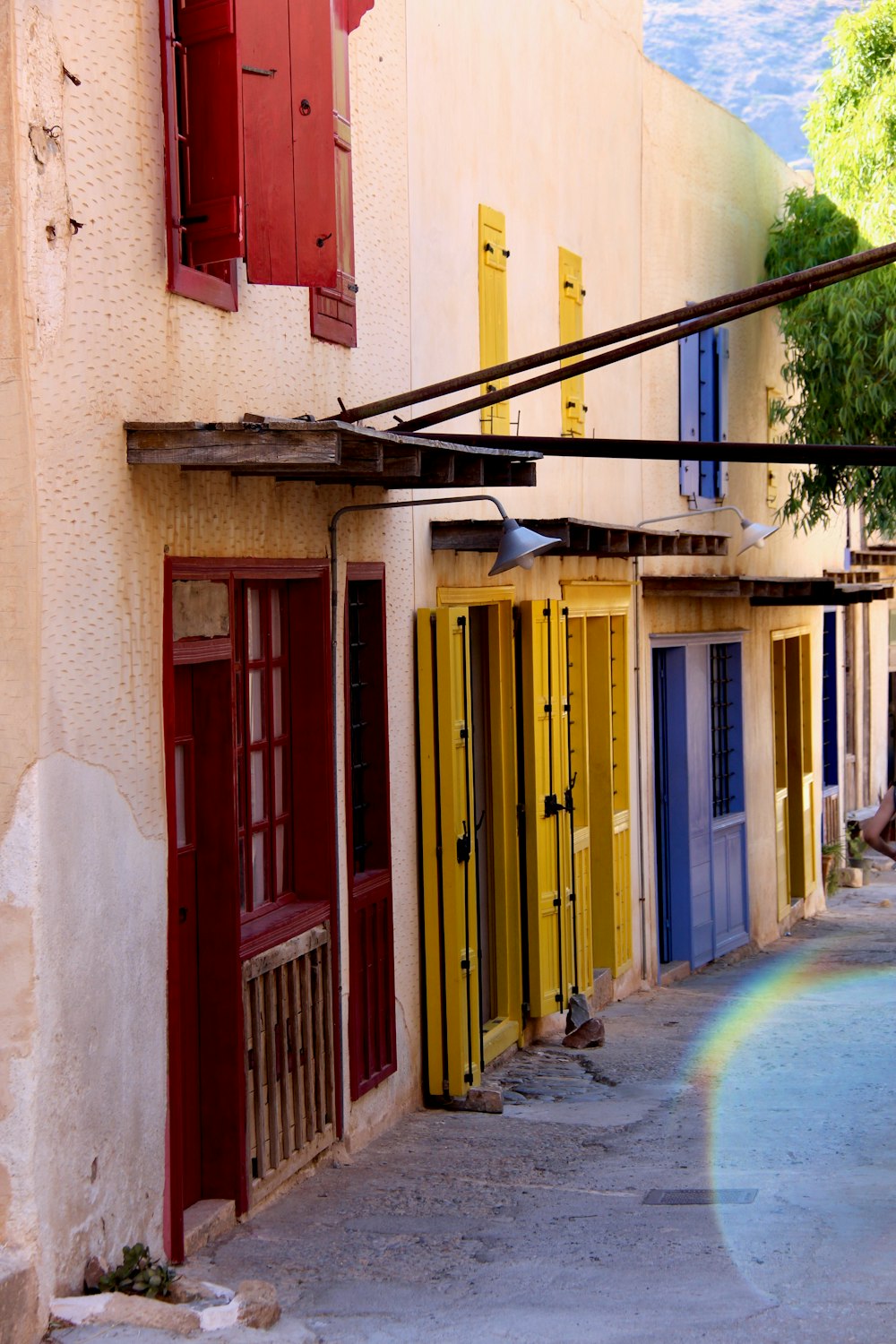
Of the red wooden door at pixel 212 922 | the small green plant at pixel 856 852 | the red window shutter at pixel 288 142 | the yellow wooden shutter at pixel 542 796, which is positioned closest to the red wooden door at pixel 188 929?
the red wooden door at pixel 212 922

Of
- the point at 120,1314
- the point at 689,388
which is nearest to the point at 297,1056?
the point at 120,1314

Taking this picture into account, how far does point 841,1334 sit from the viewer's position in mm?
4793

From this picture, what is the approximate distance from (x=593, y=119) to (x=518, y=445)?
588 cm

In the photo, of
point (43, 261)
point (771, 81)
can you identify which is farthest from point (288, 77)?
point (771, 81)

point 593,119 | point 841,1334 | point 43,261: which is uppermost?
point 593,119

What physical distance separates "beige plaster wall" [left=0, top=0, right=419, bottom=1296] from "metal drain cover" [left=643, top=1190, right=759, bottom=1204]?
218 cm

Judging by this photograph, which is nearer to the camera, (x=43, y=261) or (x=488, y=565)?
(x=43, y=261)

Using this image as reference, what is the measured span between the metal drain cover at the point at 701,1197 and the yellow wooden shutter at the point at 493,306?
4321 millimetres

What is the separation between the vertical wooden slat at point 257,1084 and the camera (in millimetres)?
6320

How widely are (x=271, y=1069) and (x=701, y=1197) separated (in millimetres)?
1728

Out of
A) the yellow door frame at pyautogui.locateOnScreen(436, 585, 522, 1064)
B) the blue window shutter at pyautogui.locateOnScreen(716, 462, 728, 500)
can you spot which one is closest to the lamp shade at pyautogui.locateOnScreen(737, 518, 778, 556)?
the blue window shutter at pyautogui.locateOnScreen(716, 462, 728, 500)

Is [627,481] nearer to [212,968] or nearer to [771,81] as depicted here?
[212,968]

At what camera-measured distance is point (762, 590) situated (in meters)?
14.4

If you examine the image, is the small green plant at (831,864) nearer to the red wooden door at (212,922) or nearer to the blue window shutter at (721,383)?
the blue window shutter at (721,383)
